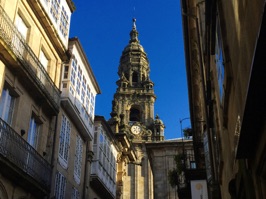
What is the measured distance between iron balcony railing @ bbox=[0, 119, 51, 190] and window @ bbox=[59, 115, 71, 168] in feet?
8.20

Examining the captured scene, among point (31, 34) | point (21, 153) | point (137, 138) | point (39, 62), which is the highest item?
point (137, 138)

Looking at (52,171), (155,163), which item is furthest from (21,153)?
(155,163)

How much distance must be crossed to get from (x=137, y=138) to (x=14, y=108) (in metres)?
60.7

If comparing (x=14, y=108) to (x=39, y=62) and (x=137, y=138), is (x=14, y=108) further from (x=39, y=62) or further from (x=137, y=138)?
(x=137, y=138)

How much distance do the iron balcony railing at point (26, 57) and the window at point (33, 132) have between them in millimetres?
1126

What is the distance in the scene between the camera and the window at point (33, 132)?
1620 cm

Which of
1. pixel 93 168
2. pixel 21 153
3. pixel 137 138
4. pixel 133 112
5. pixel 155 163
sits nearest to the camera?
pixel 21 153

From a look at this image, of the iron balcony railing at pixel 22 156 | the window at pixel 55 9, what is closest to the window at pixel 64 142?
the iron balcony railing at pixel 22 156

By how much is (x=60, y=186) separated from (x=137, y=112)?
205 feet

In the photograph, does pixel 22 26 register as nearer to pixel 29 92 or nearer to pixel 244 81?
pixel 29 92

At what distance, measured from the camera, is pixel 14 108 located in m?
14.8

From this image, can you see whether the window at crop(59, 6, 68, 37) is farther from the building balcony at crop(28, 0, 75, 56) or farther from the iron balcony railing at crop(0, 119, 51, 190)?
the iron balcony railing at crop(0, 119, 51, 190)

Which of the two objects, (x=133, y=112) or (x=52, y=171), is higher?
(x=133, y=112)

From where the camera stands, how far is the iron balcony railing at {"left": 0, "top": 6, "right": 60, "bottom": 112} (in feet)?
44.9
